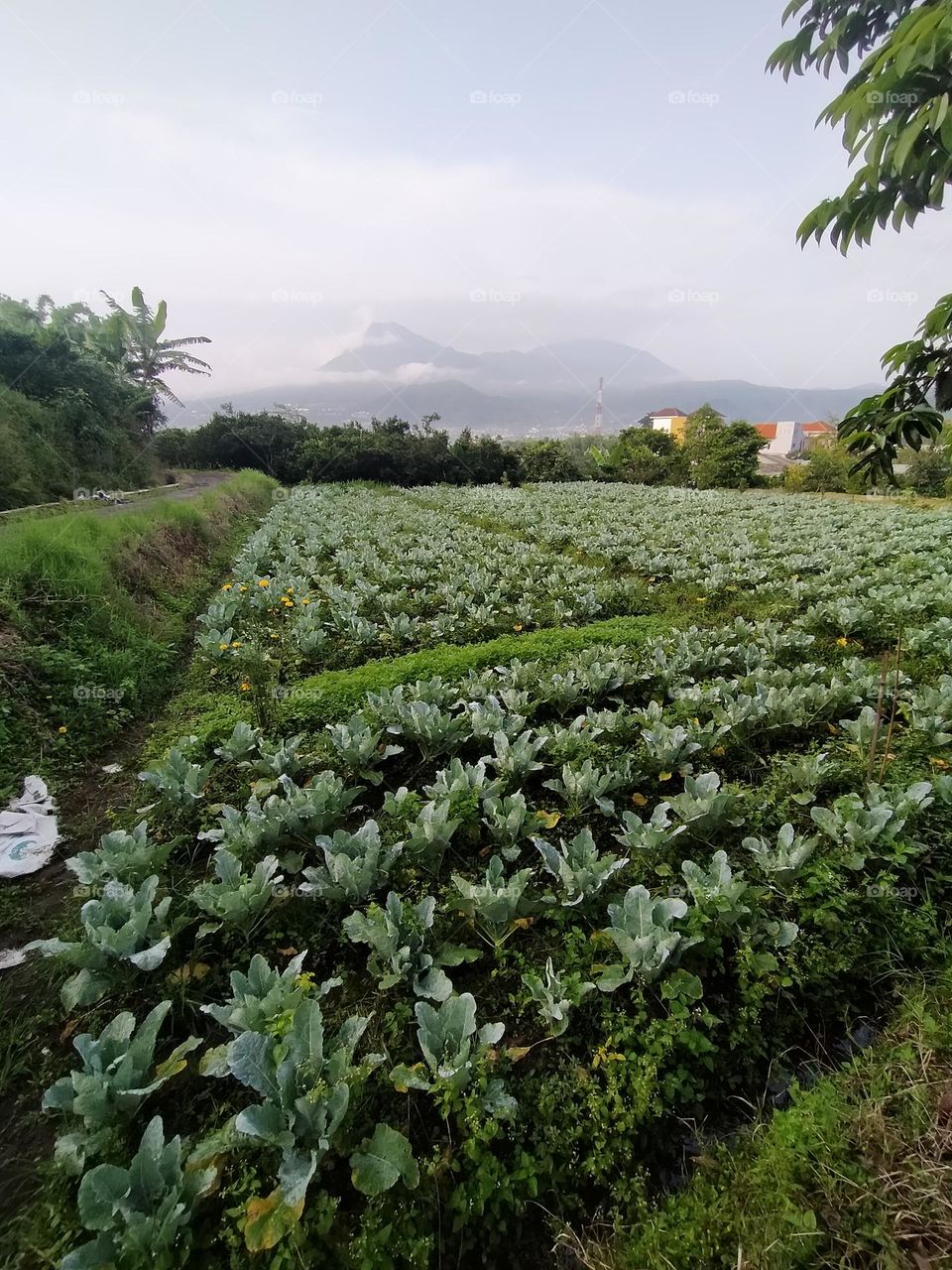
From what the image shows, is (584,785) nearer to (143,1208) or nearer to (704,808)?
(704,808)

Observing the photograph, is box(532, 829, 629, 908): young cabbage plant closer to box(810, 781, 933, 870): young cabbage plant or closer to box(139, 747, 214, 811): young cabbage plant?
box(810, 781, 933, 870): young cabbage plant

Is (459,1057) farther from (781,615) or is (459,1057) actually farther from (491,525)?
(491,525)

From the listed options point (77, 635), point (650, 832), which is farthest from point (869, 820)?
point (77, 635)

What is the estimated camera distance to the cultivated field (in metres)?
1.95

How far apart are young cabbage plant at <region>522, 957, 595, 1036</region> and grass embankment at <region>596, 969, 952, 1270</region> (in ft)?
2.10

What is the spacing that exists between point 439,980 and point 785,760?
324 cm

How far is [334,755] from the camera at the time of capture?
4.50 meters

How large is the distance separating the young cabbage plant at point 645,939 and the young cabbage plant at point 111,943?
2.12 meters

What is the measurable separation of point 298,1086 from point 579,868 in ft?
5.57

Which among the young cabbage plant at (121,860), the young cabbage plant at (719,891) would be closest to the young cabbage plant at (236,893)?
the young cabbage plant at (121,860)

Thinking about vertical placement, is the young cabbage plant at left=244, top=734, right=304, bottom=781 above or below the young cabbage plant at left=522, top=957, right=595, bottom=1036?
above

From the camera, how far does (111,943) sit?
8.69 feet

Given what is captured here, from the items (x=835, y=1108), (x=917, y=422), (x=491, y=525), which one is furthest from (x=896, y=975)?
(x=491, y=525)

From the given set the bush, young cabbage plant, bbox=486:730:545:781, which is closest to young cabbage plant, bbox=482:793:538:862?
young cabbage plant, bbox=486:730:545:781
